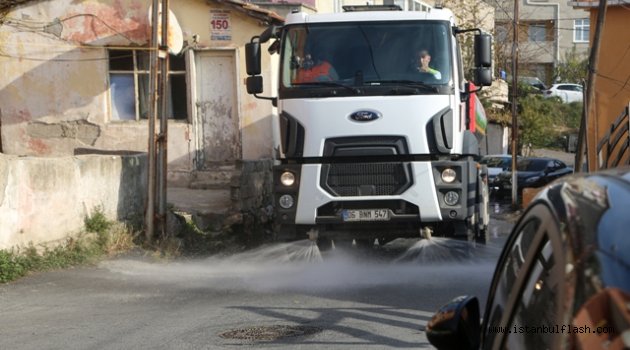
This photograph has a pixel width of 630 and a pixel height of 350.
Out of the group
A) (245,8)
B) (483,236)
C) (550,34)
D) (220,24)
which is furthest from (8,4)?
(550,34)

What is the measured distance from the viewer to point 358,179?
1172 centimetres

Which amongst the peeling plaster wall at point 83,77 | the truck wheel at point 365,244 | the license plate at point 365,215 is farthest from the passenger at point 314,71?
the peeling plaster wall at point 83,77

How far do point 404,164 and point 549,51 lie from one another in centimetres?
5703

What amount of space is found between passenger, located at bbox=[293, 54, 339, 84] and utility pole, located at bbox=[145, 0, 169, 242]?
346cm

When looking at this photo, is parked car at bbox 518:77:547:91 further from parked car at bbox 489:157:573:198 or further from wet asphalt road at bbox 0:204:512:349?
wet asphalt road at bbox 0:204:512:349

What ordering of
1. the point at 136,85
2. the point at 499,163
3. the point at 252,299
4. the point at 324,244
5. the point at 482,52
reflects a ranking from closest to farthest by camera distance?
the point at 252,299 → the point at 482,52 → the point at 324,244 → the point at 136,85 → the point at 499,163

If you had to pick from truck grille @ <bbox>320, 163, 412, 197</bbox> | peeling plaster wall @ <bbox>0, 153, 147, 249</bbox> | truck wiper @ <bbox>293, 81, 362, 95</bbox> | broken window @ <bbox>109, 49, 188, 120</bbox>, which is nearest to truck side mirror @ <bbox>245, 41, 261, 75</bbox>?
truck wiper @ <bbox>293, 81, 362, 95</bbox>

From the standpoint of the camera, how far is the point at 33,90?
19.5 m

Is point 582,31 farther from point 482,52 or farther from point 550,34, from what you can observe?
point 482,52

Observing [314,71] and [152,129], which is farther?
[152,129]

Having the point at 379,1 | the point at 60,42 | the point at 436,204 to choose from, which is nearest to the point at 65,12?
the point at 60,42

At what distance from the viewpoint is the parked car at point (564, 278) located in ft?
6.81

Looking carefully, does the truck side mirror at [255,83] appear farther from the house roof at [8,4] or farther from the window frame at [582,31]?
the window frame at [582,31]

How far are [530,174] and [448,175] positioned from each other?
23386mm
